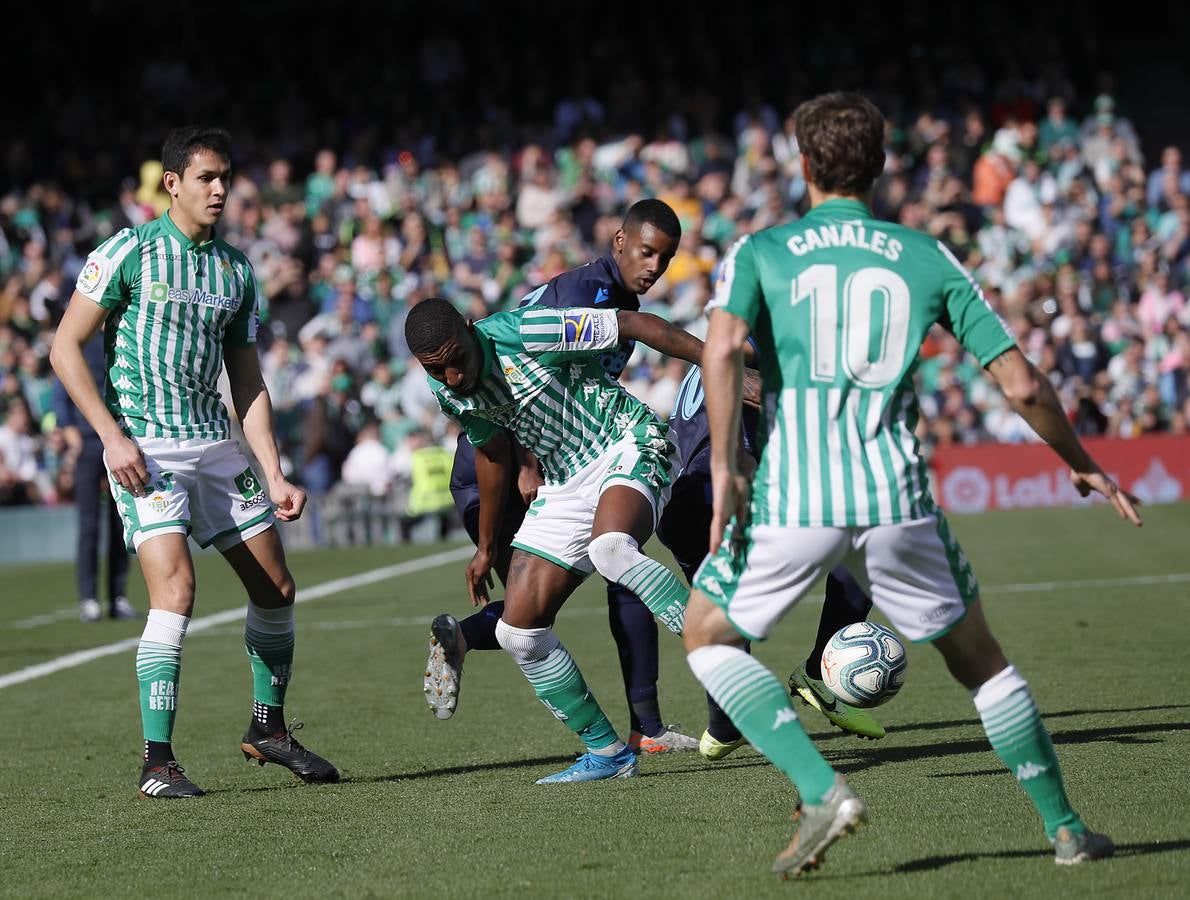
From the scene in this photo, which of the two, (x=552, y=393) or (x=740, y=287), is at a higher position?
(x=740, y=287)

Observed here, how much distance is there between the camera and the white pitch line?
10289 millimetres

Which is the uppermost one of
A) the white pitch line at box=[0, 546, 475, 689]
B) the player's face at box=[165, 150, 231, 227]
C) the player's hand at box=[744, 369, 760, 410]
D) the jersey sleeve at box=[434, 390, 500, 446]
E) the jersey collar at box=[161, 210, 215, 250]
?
the player's face at box=[165, 150, 231, 227]

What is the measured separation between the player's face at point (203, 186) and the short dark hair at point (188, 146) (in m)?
0.02

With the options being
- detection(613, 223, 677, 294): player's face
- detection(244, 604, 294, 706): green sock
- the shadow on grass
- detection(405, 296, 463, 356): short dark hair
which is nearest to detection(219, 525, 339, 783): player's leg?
detection(244, 604, 294, 706): green sock

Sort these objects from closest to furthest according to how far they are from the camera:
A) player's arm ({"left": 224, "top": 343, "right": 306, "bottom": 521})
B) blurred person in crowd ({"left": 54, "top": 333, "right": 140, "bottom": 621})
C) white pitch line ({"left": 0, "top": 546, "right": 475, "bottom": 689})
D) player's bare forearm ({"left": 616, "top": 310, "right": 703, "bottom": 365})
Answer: player's bare forearm ({"left": 616, "top": 310, "right": 703, "bottom": 365}) < player's arm ({"left": 224, "top": 343, "right": 306, "bottom": 521}) < white pitch line ({"left": 0, "top": 546, "right": 475, "bottom": 689}) < blurred person in crowd ({"left": 54, "top": 333, "right": 140, "bottom": 621})

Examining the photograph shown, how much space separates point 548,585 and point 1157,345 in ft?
52.9

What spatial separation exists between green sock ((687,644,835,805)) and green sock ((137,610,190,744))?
2.49 m

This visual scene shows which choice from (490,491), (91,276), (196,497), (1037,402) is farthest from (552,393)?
(1037,402)

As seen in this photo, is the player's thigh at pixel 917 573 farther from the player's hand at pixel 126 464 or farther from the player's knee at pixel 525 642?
the player's hand at pixel 126 464

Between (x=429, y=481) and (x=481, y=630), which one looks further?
(x=429, y=481)

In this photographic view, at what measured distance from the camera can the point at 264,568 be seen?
6.38m

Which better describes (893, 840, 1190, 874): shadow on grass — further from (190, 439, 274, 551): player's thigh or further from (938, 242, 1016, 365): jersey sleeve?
(190, 439, 274, 551): player's thigh

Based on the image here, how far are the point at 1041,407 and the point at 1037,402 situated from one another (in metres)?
0.02

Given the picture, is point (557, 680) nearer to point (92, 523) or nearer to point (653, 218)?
point (653, 218)
